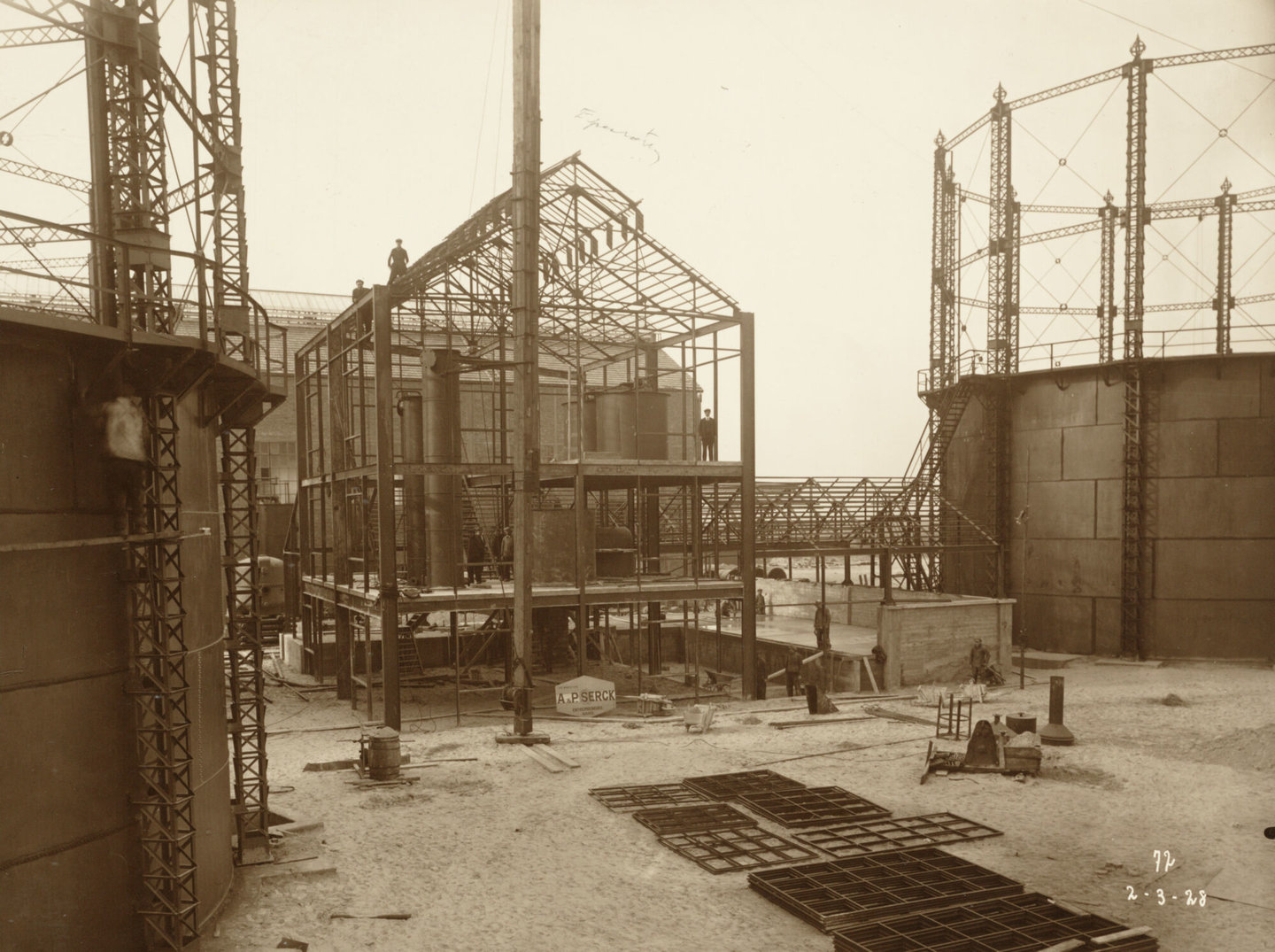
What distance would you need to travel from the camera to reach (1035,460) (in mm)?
30828

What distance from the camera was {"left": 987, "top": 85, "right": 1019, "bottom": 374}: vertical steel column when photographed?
32.6 metres

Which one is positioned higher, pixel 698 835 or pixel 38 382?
pixel 38 382

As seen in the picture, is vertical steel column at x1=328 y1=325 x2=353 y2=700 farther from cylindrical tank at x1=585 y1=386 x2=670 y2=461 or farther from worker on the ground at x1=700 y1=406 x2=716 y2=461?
worker on the ground at x1=700 y1=406 x2=716 y2=461

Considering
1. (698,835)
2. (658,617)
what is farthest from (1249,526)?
(698,835)

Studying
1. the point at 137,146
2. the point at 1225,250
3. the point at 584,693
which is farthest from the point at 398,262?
the point at 1225,250

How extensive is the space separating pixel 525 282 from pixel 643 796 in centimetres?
898

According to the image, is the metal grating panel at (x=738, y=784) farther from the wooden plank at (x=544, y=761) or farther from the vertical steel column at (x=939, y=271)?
the vertical steel column at (x=939, y=271)

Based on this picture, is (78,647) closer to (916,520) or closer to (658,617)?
(658,617)

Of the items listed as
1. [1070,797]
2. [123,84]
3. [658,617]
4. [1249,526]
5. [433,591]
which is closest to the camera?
[123,84]

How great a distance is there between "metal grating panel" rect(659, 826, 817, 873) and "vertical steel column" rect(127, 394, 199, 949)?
18.9 feet

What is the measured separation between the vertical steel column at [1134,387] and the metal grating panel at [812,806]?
56.6 feet

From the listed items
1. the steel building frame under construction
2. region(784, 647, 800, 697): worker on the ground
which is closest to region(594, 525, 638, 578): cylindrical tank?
the steel building frame under construction

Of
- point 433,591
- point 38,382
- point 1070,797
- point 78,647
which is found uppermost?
point 38,382

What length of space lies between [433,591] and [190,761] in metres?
13.2
